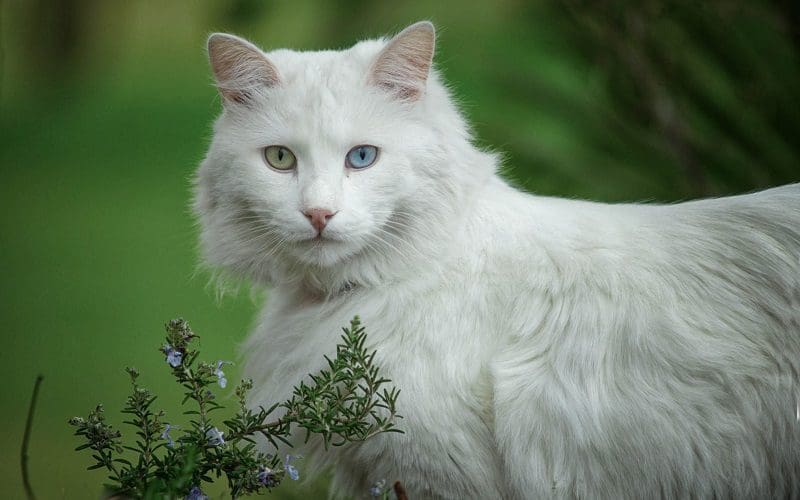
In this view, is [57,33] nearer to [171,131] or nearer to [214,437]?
[171,131]

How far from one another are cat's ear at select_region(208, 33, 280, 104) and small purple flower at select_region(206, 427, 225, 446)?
66 cm

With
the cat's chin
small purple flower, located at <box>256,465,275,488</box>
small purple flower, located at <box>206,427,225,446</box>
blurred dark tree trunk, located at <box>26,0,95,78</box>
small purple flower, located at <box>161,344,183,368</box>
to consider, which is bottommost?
small purple flower, located at <box>256,465,275,488</box>

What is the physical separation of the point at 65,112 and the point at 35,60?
163 millimetres

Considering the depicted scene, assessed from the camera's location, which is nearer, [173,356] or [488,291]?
[173,356]

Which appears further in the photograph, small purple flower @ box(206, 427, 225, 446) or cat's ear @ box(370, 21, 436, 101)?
cat's ear @ box(370, 21, 436, 101)

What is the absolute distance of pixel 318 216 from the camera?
5.22 feet

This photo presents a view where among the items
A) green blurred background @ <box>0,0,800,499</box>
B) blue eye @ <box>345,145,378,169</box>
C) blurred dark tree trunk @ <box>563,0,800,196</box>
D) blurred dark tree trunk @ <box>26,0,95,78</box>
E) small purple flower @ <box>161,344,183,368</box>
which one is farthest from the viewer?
blurred dark tree trunk @ <box>26,0,95,78</box>

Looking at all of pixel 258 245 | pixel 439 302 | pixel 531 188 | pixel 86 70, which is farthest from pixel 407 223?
pixel 86 70

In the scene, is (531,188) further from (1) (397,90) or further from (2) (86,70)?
(2) (86,70)

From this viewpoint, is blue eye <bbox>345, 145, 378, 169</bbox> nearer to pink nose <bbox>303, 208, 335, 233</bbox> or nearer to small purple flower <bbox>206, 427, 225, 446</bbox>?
pink nose <bbox>303, 208, 335, 233</bbox>

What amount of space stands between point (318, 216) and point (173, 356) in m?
0.35

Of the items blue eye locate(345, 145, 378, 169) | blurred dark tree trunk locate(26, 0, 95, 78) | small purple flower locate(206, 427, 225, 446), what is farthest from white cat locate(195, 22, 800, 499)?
blurred dark tree trunk locate(26, 0, 95, 78)

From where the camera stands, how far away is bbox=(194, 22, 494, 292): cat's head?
1.66 metres

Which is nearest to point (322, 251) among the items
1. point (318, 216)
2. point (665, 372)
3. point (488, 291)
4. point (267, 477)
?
point (318, 216)
